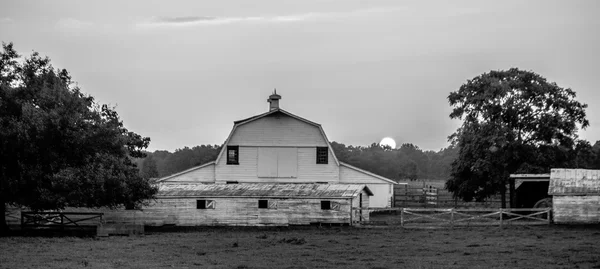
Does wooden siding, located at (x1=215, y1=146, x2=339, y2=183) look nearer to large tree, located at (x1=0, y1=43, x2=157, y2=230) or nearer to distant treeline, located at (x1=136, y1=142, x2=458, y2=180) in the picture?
large tree, located at (x1=0, y1=43, x2=157, y2=230)

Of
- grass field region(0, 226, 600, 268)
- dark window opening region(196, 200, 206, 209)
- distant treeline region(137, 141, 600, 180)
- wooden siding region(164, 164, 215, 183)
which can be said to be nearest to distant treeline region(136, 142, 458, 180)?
distant treeline region(137, 141, 600, 180)

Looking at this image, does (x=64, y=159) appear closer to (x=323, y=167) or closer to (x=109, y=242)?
(x=109, y=242)

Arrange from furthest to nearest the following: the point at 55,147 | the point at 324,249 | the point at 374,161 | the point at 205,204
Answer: the point at 374,161 → the point at 205,204 → the point at 55,147 → the point at 324,249

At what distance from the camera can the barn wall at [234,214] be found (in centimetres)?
4647

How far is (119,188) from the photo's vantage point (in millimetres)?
40469

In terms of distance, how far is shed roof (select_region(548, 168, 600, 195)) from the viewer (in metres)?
44.5

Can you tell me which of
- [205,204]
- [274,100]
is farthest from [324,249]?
[274,100]

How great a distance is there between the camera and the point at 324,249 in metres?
32.5

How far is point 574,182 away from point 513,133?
8.92 m

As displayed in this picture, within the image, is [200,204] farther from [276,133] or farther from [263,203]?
[276,133]

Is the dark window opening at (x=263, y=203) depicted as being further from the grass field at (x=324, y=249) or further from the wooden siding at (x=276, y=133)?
the wooden siding at (x=276, y=133)

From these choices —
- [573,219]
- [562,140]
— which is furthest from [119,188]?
[562,140]

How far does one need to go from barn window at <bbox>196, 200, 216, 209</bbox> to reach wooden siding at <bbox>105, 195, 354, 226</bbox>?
0.60 feet

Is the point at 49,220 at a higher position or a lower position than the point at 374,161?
lower
